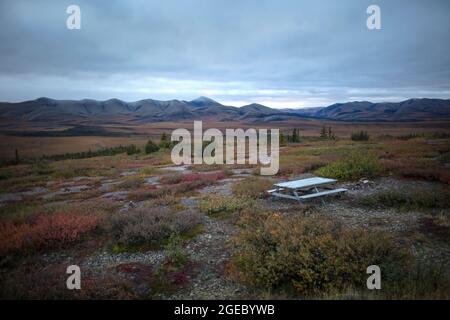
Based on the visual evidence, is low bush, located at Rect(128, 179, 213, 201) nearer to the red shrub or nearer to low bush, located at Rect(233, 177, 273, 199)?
low bush, located at Rect(233, 177, 273, 199)

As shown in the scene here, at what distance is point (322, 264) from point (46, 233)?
8.41 meters

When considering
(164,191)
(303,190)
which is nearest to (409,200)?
(303,190)

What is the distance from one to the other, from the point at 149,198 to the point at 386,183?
41.0 feet

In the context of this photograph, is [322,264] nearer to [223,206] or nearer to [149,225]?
[149,225]

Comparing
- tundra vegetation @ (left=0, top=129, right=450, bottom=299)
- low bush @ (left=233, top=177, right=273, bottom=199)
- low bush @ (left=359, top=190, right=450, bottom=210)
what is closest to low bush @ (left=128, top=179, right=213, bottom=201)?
tundra vegetation @ (left=0, top=129, right=450, bottom=299)

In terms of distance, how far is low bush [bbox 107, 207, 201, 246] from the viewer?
895cm

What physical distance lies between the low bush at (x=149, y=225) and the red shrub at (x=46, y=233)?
3.21 ft

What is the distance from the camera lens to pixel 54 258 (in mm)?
8320

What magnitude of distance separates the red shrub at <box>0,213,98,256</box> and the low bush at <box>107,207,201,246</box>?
977 millimetres

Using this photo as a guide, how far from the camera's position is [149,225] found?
9.24 meters

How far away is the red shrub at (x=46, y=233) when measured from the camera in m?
8.54
